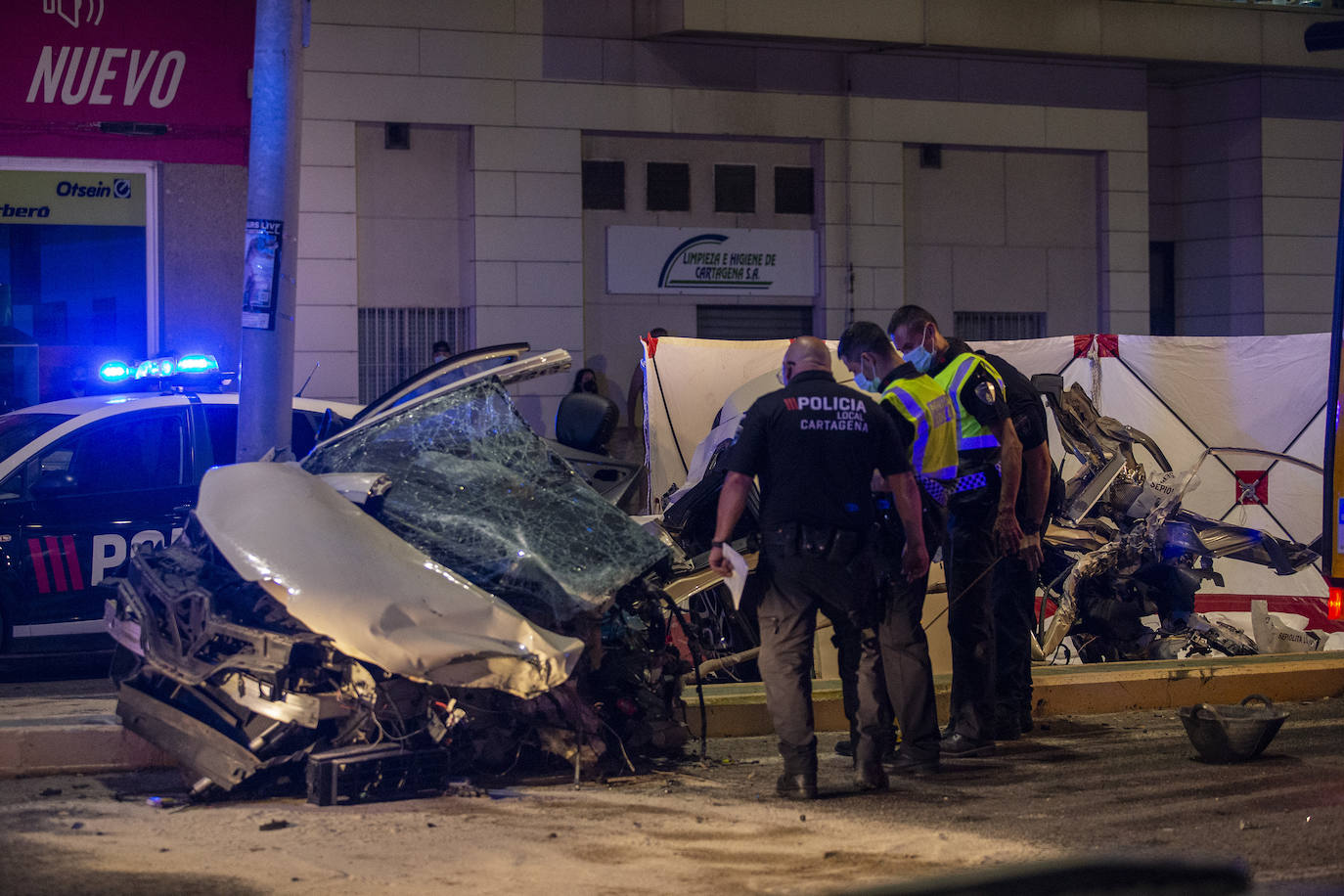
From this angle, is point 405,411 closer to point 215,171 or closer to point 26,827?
point 26,827

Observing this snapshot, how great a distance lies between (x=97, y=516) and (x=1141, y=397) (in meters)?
7.97

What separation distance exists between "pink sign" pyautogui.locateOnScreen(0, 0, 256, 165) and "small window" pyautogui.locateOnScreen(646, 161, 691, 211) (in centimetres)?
432

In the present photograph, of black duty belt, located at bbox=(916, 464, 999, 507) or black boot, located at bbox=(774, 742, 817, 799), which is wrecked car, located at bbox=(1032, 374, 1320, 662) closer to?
black duty belt, located at bbox=(916, 464, 999, 507)

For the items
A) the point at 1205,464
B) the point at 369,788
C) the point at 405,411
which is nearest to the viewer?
the point at 369,788

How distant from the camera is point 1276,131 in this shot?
61.7 ft

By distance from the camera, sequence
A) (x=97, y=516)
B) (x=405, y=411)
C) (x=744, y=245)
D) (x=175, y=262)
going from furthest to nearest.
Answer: (x=744, y=245)
(x=175, y=262)
(x=97, y=516)
(x=405, y=411)

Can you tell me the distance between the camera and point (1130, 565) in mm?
8805

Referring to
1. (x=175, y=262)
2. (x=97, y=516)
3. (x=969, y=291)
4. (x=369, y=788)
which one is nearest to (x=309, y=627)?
(x=369, y=788)

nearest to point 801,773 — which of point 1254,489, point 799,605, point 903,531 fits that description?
point 799,605

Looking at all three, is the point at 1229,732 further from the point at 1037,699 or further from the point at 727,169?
the point at 727,169

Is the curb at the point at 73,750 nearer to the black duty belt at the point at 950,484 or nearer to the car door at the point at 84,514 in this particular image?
the car door at the point at 84,514

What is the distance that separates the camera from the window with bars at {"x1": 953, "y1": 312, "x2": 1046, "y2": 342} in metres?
18.0

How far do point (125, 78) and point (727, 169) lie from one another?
6.39 m

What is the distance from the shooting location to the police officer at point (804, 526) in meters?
5.72
